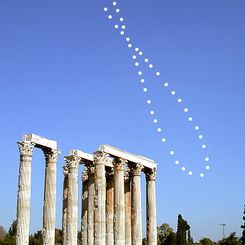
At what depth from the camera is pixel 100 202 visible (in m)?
46.1

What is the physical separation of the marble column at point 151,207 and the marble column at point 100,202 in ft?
26.3

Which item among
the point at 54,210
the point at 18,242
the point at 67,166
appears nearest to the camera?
the point at 18,242

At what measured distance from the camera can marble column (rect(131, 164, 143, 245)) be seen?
167 ft

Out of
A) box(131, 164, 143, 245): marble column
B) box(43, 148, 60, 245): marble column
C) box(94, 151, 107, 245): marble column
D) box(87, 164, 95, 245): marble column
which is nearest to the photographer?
box(43, 148, 60, 245): marble column

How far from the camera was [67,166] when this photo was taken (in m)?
47.3

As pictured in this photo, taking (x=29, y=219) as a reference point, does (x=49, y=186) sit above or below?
above

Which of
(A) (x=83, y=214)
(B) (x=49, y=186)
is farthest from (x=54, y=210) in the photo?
(A) (x=83, y=214)

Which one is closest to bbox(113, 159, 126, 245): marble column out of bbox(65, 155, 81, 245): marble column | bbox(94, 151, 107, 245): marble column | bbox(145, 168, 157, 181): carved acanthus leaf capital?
bbox(94, 151, 107, 245): marble column

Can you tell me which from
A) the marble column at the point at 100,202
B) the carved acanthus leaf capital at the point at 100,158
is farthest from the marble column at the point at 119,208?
the carved acanthus leaf capital at the point at 100,158

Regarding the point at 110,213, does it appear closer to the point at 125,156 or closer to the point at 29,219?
the point at 125,156

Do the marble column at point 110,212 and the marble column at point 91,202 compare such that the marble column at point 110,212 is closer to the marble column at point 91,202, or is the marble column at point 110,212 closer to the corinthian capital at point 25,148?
the marble column at point 91,202

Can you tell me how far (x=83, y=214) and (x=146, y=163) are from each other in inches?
354

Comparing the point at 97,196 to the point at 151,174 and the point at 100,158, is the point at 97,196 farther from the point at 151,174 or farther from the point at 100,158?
the point at 151,174

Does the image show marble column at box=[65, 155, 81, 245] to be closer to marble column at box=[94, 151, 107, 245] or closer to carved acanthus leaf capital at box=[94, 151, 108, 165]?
carved acanthus leaf capital at box=[94, 151, 108, 165]
